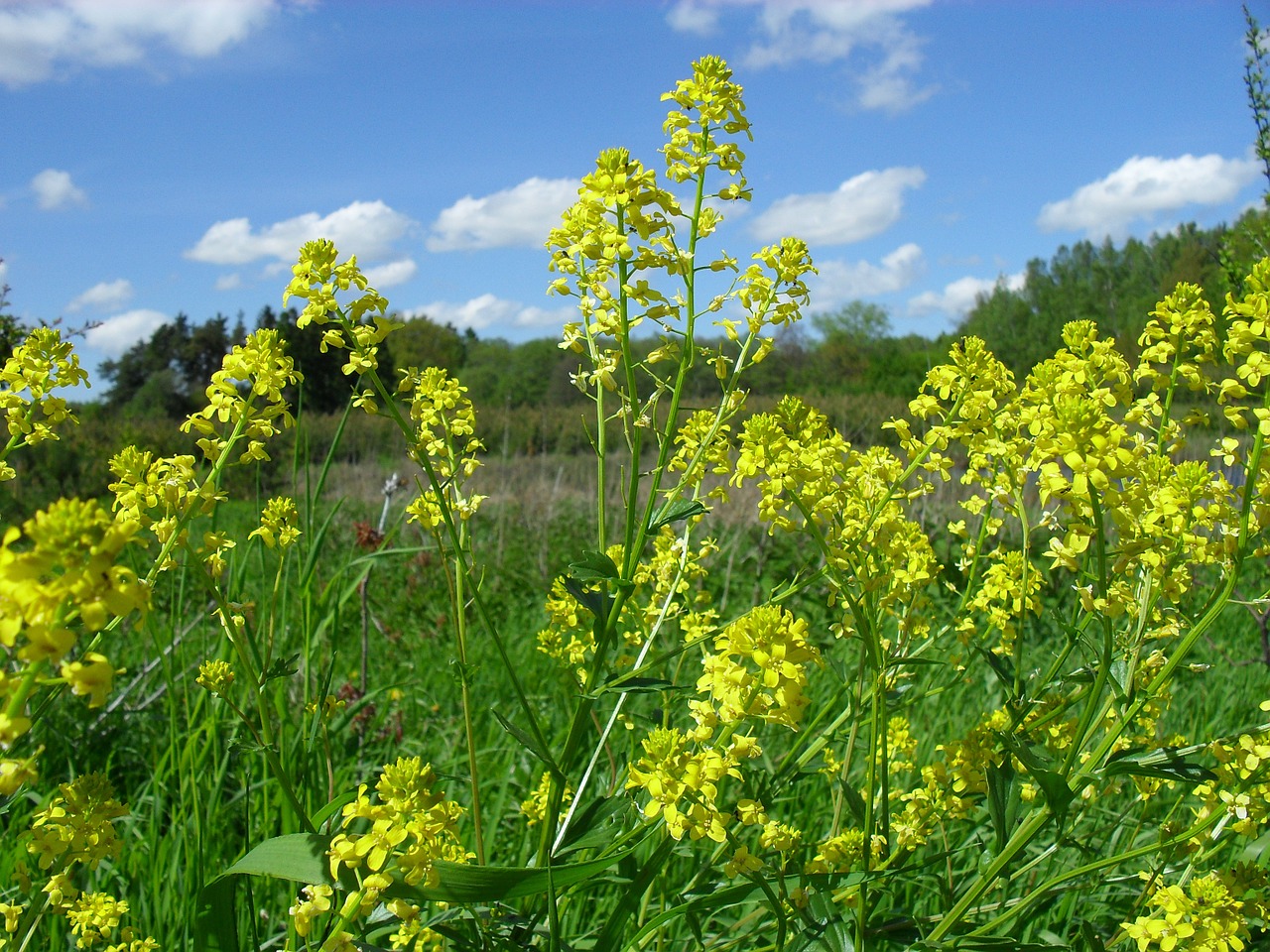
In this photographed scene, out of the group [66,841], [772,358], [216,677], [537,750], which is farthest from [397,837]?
[772,358]

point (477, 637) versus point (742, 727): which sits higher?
point (742, 727)

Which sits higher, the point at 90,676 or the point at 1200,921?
the point at 90,676

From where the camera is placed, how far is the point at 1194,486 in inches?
84.0

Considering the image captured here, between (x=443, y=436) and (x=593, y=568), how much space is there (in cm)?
89

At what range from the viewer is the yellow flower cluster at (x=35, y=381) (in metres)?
2.13

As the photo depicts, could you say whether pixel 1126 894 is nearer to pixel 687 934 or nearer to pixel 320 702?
pixel 687 934

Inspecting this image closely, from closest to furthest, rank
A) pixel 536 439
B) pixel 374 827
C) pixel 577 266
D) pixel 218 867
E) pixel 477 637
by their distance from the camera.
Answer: pixel 374 827, pixel 577 266, pixel 218 867, pixel 477 637, pixel 536 439

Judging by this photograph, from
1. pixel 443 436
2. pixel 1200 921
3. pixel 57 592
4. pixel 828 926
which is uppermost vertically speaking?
pixel 443 436

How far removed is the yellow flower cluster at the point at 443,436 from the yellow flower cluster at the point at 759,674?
87 cm

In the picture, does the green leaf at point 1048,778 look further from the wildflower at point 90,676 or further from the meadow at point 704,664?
the wildflower at point 90,676

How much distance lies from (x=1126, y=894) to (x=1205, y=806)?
73 centimetres

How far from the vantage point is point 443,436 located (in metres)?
2.62

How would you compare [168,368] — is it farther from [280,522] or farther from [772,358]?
[280,522]

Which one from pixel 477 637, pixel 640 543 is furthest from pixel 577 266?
pixel 477 637
